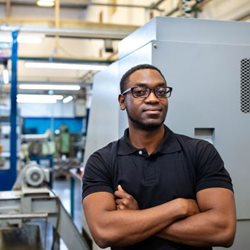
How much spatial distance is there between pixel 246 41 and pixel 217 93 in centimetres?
29

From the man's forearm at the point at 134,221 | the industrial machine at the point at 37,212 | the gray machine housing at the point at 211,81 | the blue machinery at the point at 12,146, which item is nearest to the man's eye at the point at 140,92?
the gray machine housing at the point at 211,81

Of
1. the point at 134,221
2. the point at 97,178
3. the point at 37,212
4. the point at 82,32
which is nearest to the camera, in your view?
the point at 134,221

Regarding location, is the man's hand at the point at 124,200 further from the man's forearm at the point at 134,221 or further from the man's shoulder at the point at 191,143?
the man's shoulder at the point at 191,143

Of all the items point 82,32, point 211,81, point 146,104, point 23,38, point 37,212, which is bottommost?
point 37,212

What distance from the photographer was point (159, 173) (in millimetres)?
1391

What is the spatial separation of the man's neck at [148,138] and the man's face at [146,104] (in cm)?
3

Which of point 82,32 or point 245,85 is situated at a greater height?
point 82,32

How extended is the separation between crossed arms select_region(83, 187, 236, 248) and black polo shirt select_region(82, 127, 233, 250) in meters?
0.04

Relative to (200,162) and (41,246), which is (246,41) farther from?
(41,246)

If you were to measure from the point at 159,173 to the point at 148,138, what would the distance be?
16 centimetres

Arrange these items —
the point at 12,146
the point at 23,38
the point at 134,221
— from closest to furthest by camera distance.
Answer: the point at 134,221 → the point at 12,146 → the point at 23,38

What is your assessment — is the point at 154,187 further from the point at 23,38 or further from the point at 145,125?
the point at 23,38

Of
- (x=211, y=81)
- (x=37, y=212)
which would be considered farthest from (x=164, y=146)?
(x=37, y=212)

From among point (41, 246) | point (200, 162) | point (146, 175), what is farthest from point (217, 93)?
point (41, 246)
